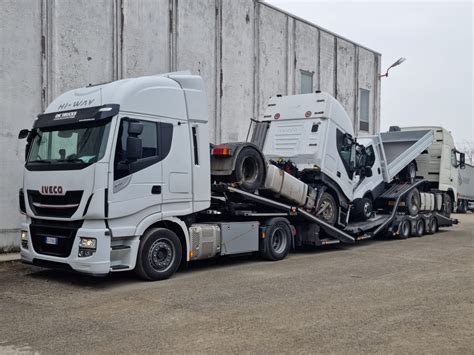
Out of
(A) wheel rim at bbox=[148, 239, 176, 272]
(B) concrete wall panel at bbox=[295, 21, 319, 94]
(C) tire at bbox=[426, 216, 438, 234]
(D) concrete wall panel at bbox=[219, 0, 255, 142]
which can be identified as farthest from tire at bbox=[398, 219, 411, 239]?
(A) wheel rim at bbox=[148, 239, 176, 272]

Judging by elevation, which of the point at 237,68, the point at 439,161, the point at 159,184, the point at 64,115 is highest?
the point at 237,68

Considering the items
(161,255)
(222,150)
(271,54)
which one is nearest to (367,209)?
(222,150)

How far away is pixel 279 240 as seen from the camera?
11742mm

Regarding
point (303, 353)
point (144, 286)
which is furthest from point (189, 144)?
point (303, 353)

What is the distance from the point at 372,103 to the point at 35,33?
17.4 meters

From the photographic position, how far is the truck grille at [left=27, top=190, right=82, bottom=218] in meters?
8.17

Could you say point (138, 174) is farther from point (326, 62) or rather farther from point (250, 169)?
point (326, 62)

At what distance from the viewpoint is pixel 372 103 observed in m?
25.7

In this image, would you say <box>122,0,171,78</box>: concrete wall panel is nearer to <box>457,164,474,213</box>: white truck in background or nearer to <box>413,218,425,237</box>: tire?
<box>413,218,425,237</box>: tire

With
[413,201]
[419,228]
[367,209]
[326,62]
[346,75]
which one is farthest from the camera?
[346,75]

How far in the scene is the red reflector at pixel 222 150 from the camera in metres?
10.5

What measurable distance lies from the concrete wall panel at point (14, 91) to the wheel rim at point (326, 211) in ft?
23.4

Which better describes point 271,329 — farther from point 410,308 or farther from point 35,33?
point 35,33

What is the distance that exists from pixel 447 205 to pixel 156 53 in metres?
11.6
